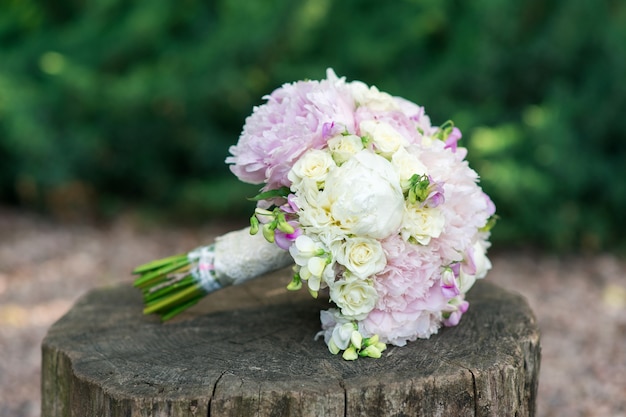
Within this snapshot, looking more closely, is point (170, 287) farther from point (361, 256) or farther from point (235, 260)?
point (361, 256)

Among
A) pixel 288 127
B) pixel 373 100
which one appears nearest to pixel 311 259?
pixel 288 127

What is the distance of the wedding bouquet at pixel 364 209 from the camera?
1.80 m

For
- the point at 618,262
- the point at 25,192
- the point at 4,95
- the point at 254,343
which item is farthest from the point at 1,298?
the point at 618,262

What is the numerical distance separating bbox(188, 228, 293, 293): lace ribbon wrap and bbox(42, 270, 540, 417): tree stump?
0.42 ft

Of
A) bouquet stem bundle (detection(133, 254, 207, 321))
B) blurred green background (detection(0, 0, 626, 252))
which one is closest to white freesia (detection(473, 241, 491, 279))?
bouquet stem bundle (detection(133, 254, 207, 321))

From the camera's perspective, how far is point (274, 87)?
17.4 ft

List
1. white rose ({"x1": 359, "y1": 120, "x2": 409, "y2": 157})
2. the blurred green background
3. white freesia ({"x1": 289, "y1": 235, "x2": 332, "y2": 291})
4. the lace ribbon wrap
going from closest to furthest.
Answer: white freesia ({"x1": 289, "y1": 235, "x2": 332, "y2": 291}) → white rose ({"x1": 359, "y1": 120, "x2": 409, "y2": 157}) → the lace ribbon wrap → the blurred green background

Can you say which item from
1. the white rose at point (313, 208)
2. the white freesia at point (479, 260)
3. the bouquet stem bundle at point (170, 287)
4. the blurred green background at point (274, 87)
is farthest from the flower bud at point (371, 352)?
the blurred green background at point (274, 87)

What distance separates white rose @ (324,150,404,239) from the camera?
5.78 ft

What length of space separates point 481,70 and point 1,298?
323 cm

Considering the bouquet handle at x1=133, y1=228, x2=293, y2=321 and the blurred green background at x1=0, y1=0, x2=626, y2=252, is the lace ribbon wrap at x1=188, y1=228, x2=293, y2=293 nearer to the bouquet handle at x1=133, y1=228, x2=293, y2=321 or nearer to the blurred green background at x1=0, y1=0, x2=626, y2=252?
the bouquet handle at x1=133, y1=228, x2=293, y2=321

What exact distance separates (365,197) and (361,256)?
148 mm

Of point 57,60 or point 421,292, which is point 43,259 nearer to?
point 57,60

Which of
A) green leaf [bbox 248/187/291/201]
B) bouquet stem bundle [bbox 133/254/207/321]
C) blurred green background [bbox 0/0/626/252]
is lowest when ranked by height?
bouquet stem bundle [bbox 133/254/207/321]
